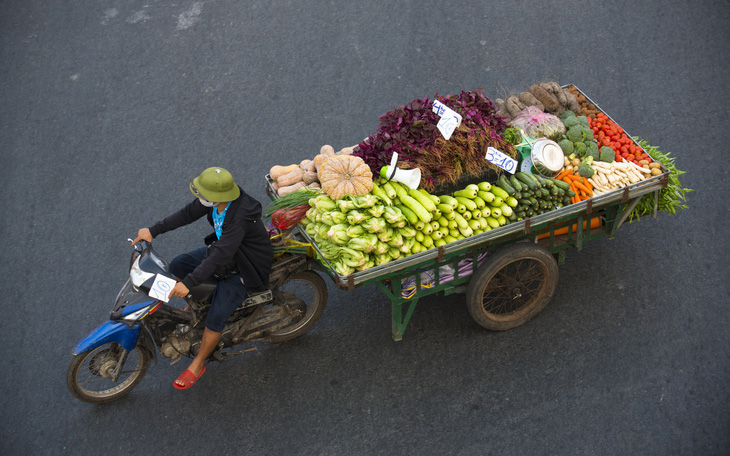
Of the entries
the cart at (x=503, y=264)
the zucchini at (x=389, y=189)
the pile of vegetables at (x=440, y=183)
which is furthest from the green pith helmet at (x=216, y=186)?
the zucchini at (x=389, y=189)

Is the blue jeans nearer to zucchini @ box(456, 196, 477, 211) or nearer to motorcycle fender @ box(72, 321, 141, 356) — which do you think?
motorcycle fender @ box(72, 321, 141, 356)

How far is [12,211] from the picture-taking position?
700 centimetres

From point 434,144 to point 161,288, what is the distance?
2443mm

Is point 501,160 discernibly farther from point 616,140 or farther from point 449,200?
point 616,140

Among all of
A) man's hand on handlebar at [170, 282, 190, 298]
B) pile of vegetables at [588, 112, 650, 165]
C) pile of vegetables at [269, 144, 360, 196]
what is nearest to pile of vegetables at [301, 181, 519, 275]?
pile of vegetables at [269, 144, 360, 196]

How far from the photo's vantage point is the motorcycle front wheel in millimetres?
4836

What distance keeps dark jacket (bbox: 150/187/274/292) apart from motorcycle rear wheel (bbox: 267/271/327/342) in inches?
19.9

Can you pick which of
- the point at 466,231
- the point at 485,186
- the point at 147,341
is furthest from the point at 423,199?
the point at 147,341

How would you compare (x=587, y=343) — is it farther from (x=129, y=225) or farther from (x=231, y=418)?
(x=129, y=225)

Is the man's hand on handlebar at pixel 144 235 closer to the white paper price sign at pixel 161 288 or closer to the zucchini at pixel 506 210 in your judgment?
the white paper price sign at pixel 161 288

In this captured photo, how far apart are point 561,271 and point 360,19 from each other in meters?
4.83

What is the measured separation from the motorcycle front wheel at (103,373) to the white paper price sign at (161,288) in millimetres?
760

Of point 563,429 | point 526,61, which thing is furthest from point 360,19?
point 563,429

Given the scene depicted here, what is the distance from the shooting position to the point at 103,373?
493cm
